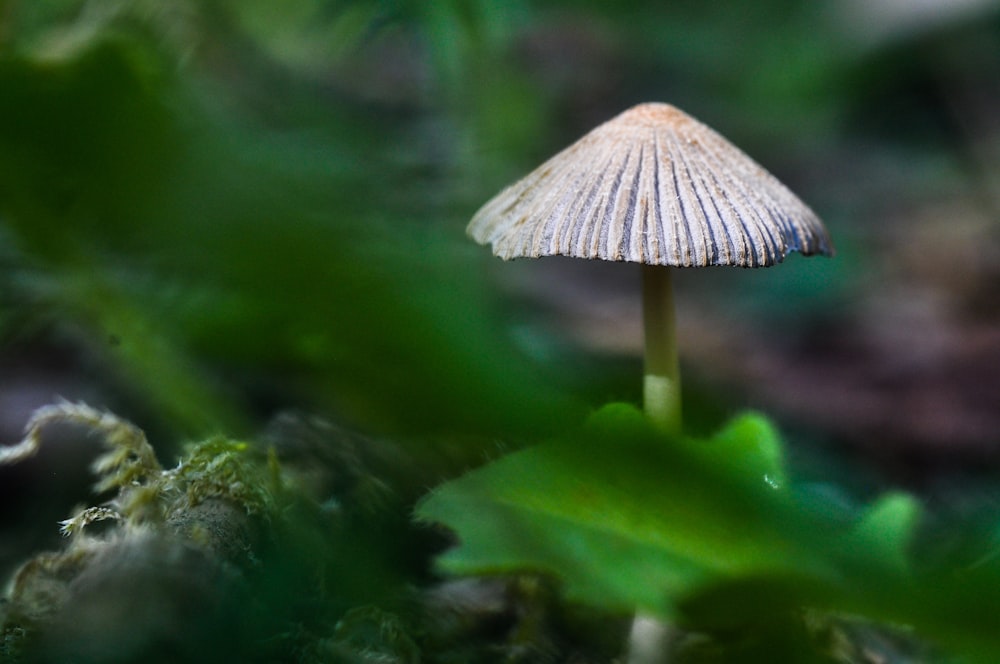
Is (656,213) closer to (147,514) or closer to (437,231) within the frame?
(437,231)

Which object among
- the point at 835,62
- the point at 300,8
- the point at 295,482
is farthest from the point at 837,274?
the point at 295,482

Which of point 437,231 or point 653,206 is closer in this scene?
point 437,231

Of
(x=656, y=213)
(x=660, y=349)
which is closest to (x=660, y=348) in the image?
(x=660, y=349)

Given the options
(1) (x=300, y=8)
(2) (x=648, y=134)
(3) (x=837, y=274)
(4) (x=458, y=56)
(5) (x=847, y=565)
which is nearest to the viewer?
(5) (x=847, y=565)

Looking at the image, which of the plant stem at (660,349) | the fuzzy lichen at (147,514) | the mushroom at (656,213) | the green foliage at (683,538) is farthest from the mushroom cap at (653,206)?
the fuzzy lichen at (147,514)

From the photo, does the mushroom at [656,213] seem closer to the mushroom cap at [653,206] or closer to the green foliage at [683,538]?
the mushroom cap at [653,206]

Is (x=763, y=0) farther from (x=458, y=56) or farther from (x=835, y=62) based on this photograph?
(x=458, y=56)
